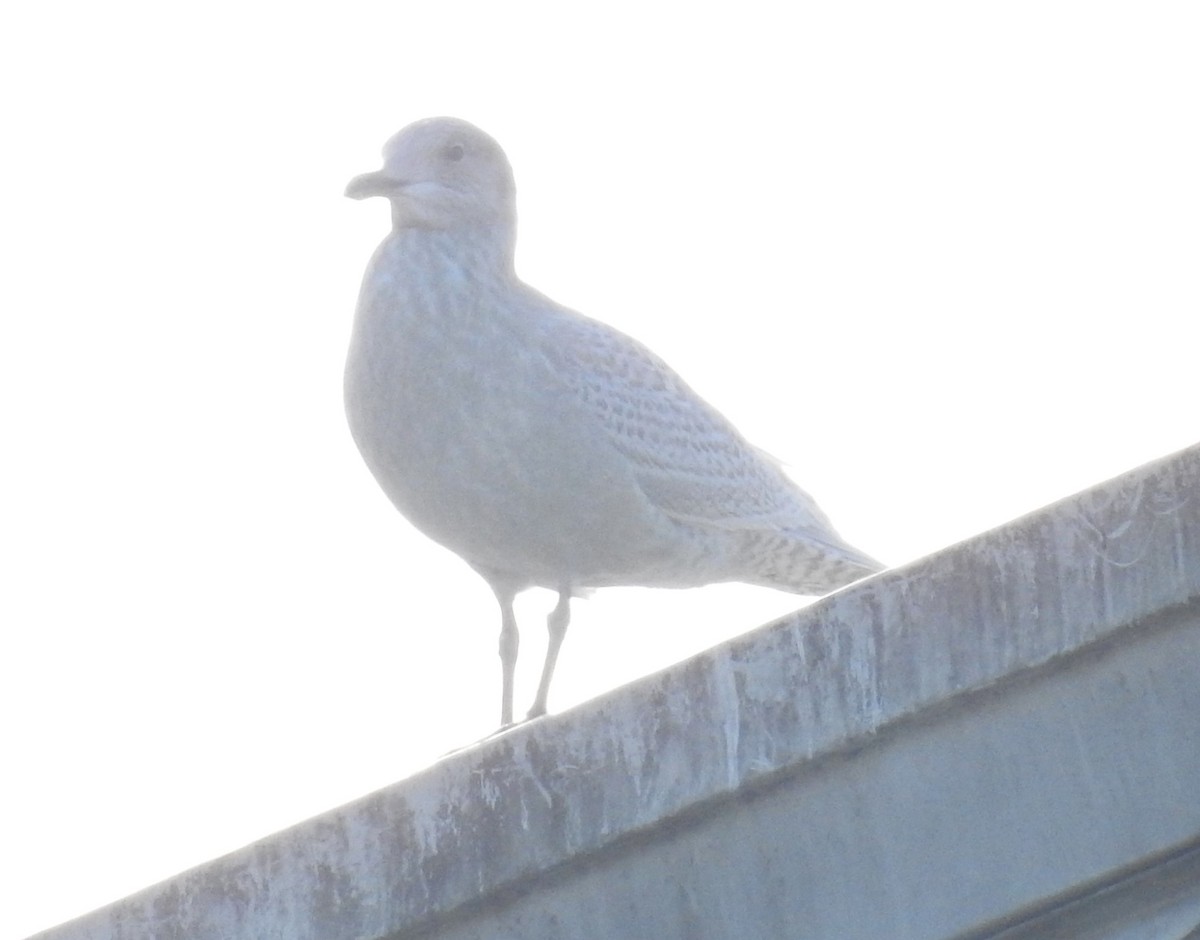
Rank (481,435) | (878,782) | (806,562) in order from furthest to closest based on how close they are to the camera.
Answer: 1. (806,562)
2. (481,435)
3. (878,782)

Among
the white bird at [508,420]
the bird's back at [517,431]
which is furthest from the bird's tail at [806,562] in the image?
the bird's back at [517,431]

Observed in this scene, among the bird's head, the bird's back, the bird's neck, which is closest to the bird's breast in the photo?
the bird's back

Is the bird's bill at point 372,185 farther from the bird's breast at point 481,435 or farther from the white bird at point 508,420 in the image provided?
the bird's breast at point 481,435

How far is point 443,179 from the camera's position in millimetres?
7156

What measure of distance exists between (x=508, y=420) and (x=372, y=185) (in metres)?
1.16

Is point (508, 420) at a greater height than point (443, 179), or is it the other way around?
point (443, 179)

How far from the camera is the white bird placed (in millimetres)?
6211

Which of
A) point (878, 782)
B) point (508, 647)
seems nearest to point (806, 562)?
point (508, 647)

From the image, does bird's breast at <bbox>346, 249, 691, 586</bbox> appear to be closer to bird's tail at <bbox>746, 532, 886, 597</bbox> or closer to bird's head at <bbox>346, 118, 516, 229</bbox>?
bird's head at <bbox>346, 118, 516, 229</bbox>

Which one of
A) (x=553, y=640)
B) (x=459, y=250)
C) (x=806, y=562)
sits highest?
(x=459, y=250)

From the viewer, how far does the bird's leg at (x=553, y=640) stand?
6.82 meters

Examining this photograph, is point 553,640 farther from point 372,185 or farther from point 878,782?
point 878,782

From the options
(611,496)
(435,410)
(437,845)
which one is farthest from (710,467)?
(437,845)

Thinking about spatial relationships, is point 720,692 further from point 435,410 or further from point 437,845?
point 435,410
